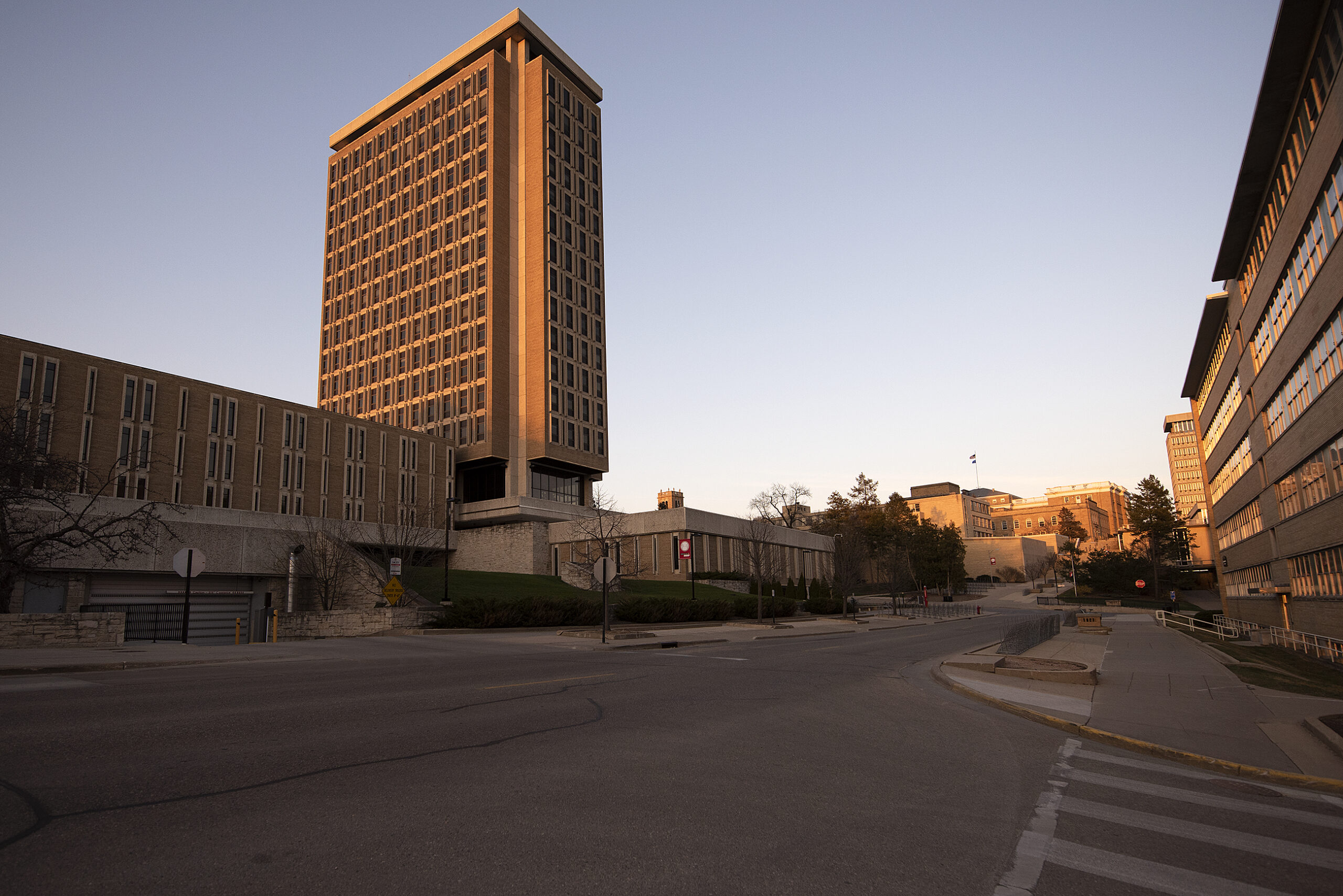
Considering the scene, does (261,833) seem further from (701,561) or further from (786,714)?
(701,561)

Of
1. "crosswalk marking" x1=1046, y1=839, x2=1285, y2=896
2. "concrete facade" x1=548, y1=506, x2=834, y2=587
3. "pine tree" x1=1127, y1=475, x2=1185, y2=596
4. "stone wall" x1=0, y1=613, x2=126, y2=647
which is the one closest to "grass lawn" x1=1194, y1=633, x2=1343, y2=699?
"crosswalk marking" x1=1046, y1=839, x2=1285, y2=896

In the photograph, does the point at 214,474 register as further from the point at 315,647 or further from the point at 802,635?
the point at 802,635

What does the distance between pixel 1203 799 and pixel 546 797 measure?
579 centimetres

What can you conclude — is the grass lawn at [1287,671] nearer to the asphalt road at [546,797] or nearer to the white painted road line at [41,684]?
the asphalt road at [546,797]

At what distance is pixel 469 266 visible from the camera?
83875 millimetres

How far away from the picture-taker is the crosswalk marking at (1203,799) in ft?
20.5

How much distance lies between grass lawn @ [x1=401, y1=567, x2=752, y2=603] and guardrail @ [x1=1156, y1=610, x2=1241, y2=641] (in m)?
26.4

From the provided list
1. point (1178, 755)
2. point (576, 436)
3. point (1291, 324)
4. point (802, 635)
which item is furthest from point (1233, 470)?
point (576, 436)

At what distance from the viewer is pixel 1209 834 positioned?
18.8ft

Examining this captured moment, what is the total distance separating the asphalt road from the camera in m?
4.47

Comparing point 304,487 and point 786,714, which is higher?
point 304,487

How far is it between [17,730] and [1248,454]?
47.7m

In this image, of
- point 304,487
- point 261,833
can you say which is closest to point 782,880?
point 261,833

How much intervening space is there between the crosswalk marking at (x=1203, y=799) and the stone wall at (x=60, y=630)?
77.2 ft
